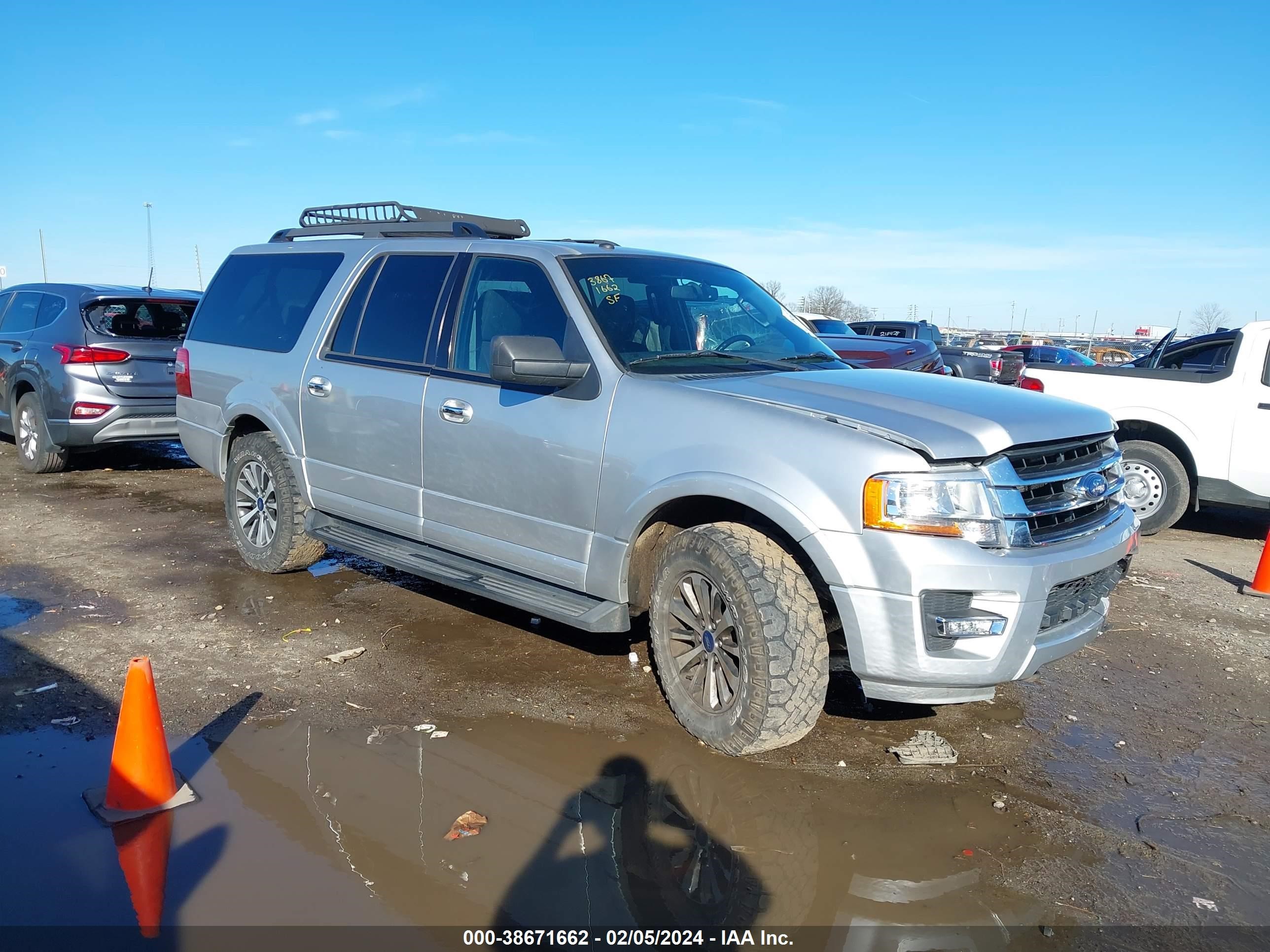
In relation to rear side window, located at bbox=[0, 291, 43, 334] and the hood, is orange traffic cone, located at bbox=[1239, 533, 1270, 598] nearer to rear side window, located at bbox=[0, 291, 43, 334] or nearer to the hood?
the hood

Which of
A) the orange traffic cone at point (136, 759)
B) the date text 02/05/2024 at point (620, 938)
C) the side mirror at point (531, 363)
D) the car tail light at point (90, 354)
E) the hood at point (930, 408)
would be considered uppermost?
the side mirror at point (531, 363)

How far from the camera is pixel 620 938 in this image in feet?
8.81

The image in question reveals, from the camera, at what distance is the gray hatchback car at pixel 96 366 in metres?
8.96

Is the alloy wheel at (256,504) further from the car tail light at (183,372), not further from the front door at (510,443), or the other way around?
the front door at (510,443)

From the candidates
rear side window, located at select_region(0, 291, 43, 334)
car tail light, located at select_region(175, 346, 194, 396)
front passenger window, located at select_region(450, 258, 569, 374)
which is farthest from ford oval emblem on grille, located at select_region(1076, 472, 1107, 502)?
rear side window, located at select_region(0, 291, 43, 334)

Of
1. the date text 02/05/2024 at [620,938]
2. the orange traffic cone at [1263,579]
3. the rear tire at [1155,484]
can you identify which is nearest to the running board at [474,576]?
the date text 02/05/2024 at [620,938]

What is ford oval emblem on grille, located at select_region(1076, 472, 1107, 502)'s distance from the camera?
3762mm

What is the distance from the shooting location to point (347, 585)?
6.14 metres

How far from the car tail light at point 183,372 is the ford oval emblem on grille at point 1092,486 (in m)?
5.62

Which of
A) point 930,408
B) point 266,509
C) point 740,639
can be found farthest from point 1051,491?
point 266,509

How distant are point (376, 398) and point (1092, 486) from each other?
11.6ft

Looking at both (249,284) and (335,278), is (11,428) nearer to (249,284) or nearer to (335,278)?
(249,284)

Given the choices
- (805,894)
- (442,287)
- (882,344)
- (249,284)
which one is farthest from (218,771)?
(882,344)

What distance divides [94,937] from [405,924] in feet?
2.80
